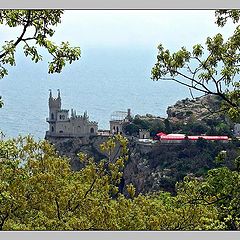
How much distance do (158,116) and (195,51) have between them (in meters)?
6.20

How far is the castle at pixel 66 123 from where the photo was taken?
9.47m

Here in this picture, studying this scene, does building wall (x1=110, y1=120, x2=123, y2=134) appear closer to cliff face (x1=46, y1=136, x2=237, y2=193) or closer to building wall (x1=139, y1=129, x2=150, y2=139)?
cliff face (x1=46, y1=136, x2=237, y2=193)

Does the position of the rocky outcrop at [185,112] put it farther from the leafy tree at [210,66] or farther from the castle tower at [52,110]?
the leafy tree at [210,66]

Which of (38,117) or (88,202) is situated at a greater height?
(38,117)

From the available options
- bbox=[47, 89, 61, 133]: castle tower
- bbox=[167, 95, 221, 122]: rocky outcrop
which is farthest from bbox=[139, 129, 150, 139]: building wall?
bbox=[47, 89, 61, 133]: castle tower

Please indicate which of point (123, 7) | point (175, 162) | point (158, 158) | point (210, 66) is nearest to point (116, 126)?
point (175, 162)

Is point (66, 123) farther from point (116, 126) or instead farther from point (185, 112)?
point (185, 112)

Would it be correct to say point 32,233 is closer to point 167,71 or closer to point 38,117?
point 167,71

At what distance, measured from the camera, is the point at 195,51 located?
4.25m

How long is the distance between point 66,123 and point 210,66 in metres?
6.31

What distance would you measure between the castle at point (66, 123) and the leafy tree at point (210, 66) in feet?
16.6

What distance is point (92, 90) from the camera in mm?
8727

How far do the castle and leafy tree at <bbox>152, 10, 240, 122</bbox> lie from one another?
5.05 meters

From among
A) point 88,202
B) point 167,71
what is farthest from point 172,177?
point 167,71
